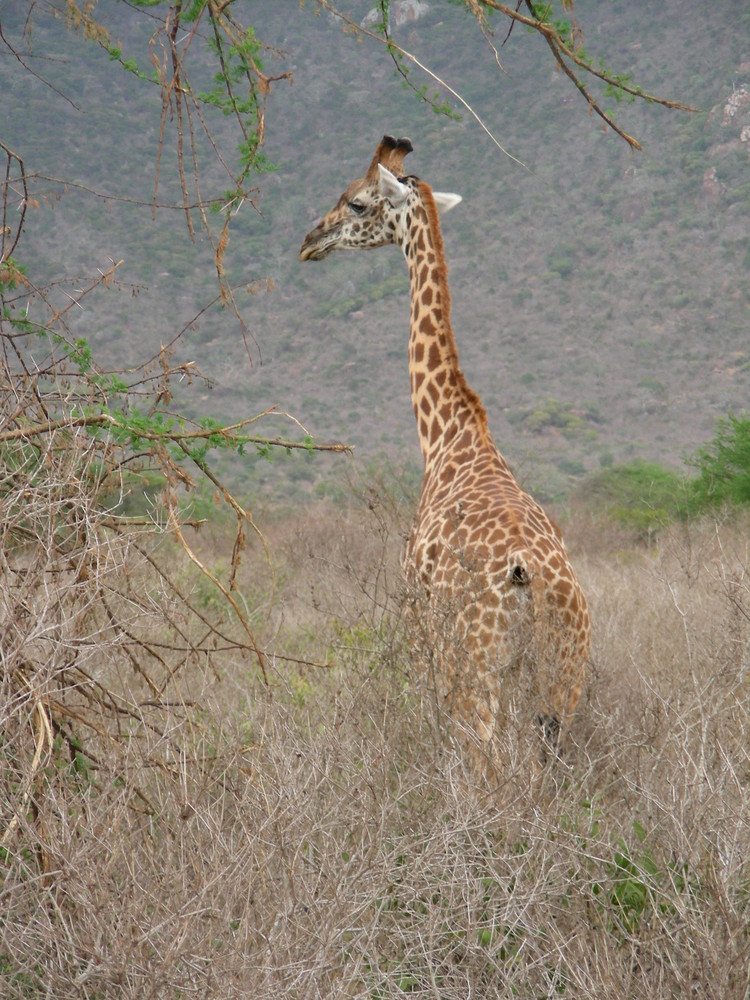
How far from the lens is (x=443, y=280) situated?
508 cm

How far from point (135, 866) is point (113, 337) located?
29.2m

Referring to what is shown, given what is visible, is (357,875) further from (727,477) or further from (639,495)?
(639,495)

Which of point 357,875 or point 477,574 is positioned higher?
point 477,574

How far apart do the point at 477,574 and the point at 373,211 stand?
2.56m

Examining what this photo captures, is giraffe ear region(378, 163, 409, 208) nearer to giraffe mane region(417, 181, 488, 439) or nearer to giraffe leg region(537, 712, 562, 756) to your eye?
giraffe mane region(417, 181, 488, 439)

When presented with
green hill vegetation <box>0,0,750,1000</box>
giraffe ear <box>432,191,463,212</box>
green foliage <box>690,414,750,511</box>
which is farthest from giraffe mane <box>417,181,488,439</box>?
green foliage <box>690,414,750,511</box>

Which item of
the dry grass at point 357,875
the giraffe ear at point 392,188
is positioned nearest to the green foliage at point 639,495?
the giraffe ear at point 392,188

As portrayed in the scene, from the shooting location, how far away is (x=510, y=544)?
3826 millimetres

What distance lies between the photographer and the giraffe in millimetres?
3564

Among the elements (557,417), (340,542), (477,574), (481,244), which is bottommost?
(340,542)

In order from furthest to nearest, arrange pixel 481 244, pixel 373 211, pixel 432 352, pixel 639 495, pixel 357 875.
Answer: pixel 481 244
pixel 639 495
pixel 373 211
pixel 432 352
pixel 357 875

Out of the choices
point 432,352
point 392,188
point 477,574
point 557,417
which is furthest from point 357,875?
point 557,417

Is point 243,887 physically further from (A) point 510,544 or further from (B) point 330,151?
(B) point 330,151

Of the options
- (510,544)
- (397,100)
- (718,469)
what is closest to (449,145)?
(397,100)
